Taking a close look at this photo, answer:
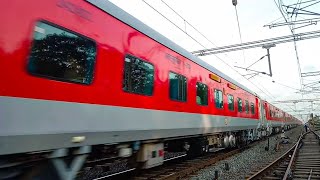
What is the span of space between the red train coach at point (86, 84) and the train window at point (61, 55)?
0.5 inches

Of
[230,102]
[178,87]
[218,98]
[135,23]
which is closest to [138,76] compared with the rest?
[135,23]

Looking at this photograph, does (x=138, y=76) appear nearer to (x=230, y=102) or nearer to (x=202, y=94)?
(x=202, y=94)

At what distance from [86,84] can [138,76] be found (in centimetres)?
170

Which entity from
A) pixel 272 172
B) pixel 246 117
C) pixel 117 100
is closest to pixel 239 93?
pixel 246 117

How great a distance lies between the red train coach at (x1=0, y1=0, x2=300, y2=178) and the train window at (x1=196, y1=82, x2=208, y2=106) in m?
1.04

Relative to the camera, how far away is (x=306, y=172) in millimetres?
9250

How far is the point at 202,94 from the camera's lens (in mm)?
10133

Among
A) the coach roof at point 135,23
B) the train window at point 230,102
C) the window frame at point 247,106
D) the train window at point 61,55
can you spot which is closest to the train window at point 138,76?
the coach roof at point 135,23

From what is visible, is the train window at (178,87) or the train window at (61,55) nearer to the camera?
the train window at (61,55)

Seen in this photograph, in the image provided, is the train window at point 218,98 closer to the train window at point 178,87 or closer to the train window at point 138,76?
the train window at point 178,87

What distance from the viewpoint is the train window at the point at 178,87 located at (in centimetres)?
791

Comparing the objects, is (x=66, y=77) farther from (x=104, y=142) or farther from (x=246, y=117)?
(x=246, y=117)

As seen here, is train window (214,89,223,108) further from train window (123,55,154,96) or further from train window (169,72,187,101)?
train window (123,55,154,96)

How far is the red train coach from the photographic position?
12.2 feet
